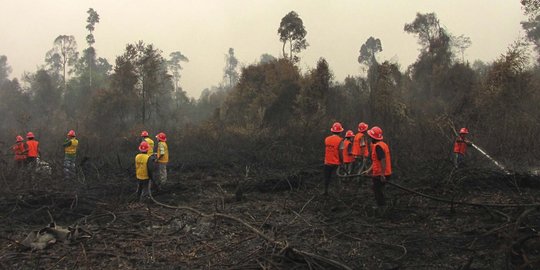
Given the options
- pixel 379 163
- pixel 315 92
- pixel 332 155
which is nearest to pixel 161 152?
pixel 332 155

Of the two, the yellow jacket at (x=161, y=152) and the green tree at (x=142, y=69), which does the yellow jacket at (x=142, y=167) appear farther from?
the green tree at (x=142, y=69)

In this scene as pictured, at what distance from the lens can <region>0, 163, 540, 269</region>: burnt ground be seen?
17.8ft

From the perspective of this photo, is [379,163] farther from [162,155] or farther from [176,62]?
[176,62]

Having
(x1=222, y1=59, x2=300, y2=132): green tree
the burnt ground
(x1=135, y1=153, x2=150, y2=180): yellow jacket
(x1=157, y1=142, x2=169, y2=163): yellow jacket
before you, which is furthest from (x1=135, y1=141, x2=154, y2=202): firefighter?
(x1=222, y1=59, x2=300, y2=132): green tree

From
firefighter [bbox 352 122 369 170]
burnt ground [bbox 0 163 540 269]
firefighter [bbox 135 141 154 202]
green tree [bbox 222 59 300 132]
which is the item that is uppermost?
green tree [bbox 222 59 300 132]

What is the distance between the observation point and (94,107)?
30.7 meters

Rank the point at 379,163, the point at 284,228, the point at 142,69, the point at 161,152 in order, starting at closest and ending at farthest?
the point at 284,228, the point at 379,163, the point at 161,152, the point at 142,69

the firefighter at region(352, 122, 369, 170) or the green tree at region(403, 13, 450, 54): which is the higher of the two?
the green tree at region(403, 13, 450, 54)

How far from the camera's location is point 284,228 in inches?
284

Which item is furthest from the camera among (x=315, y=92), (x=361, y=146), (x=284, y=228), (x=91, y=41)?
(x=91, y=41)

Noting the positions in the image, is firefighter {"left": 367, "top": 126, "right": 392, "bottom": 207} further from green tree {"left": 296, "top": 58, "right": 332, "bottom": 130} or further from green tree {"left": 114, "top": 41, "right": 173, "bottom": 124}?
Answer: green tree {"left": 114, "top": 41, "right": 173, "bottom": 124}

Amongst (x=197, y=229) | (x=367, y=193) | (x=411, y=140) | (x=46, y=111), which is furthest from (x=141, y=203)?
(x=46, y=111)

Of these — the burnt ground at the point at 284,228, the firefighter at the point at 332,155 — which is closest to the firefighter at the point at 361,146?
the firefighter at the point at 332,155

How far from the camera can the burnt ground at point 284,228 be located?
541 cm
